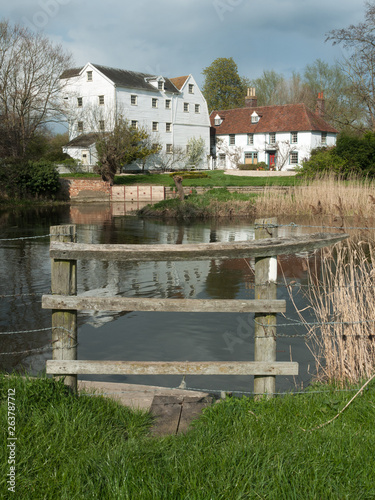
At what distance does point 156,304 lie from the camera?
4746 millimetres

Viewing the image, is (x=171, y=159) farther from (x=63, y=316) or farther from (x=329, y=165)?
(x=63, y=316)

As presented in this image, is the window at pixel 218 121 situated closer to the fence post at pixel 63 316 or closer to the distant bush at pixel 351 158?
the distant bush at pixel 351 158

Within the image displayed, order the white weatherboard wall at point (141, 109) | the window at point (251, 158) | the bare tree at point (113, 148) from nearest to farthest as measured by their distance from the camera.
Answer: the bare tree at point (113, 148) < the white weatherboard wall at point (141, 109) < the window at point (251, 158)

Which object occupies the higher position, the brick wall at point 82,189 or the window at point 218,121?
the window at point 218,121

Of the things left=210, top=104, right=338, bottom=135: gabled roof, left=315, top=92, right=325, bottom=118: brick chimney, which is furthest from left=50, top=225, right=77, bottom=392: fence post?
left=315, top=92, right=325, bottom=118: brick chimney

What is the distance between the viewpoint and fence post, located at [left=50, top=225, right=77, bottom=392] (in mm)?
4766

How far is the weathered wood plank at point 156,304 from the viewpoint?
185 inches

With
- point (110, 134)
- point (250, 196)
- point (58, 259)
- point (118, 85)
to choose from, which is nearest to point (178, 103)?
point (118, 85)

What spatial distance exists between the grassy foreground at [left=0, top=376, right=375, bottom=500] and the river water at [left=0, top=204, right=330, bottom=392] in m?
0.90

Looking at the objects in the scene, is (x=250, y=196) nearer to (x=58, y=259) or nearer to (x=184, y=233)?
(x=184, y=233)

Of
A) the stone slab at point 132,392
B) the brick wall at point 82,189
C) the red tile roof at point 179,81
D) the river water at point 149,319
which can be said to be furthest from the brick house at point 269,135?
the stone slab at point 132,392

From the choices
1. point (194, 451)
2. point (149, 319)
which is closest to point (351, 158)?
point (149, 319)

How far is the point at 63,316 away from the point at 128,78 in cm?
5809

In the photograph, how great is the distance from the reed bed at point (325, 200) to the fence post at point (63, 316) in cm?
1291
